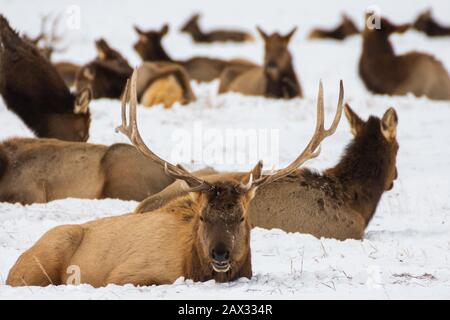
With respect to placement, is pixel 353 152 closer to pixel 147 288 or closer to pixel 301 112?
pixel 147 288

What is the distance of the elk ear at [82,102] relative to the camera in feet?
41.7

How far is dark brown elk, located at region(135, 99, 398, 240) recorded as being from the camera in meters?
8.80

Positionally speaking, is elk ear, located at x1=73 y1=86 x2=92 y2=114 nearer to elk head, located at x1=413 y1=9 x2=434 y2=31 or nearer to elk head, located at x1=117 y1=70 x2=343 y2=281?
elk head, located at x1=117 y1=70 x2=343 y2=281

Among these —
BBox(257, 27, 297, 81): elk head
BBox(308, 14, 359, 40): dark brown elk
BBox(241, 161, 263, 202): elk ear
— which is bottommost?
BBox(241, 161, 263, 202): elk ear

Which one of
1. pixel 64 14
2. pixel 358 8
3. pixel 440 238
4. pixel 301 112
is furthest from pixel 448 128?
pixel 358 8

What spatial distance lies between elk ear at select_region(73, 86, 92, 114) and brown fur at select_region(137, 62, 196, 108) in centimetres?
497

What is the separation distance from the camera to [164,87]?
724 inches

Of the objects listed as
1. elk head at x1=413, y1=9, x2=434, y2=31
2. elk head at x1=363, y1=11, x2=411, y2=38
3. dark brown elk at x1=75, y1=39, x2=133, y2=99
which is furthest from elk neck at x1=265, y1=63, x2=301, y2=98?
elk head at x1=413, y1=9, x2=434, y2=31

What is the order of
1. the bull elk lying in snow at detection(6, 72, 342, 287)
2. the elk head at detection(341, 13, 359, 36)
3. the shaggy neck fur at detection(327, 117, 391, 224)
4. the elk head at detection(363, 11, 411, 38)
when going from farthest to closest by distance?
the elk head at detection(341, 13, 359, 36), the elk head at detection(363, 11, 411, 38), the shaggy neck fur at detection(327, 117, 391, 224), the bull elk lying in snow at detection(6, 72, 342, 287)

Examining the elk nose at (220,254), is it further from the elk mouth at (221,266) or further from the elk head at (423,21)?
the elk head at (423,21)

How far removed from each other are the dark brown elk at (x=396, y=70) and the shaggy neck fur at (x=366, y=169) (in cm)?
961

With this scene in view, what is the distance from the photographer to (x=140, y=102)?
60.1ft

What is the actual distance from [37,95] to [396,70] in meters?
8.96

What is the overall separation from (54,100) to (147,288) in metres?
7.42
